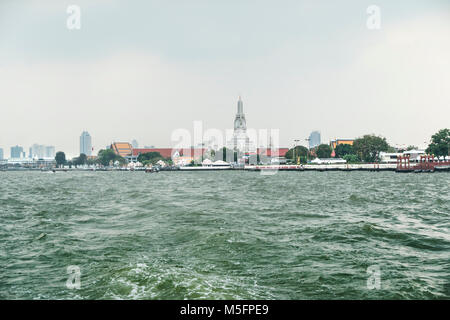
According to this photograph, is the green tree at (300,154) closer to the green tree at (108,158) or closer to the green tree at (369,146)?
the green tree at (369,146)

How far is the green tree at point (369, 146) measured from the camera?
111 metres

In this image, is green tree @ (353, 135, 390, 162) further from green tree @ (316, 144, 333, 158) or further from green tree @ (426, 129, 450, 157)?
green tree @ (426, 129, 450, 157)

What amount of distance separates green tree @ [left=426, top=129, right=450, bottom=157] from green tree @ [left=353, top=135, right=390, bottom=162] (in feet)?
68.9

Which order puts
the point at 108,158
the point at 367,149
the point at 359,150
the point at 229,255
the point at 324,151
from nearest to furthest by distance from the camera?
the point at 229,255, the point at 367,149, the point at 359,150, the point at 324,151, the point at 108,158

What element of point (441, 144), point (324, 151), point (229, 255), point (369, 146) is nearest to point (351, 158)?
point (369, 146)

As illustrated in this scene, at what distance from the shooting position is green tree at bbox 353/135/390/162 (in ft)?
364

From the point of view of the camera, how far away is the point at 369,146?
363ft

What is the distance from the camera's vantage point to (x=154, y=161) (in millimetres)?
158125

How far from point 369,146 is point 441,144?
78.4 ft

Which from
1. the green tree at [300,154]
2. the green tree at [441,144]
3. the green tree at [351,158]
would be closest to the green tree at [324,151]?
the green tree at [300,154]

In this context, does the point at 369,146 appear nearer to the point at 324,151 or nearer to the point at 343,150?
the point at 343,150
